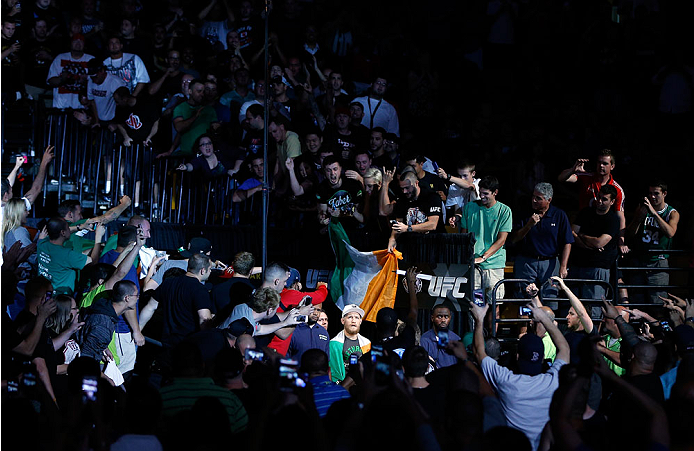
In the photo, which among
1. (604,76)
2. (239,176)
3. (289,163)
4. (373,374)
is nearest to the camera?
(373,374)

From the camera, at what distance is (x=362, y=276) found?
10.3 metres

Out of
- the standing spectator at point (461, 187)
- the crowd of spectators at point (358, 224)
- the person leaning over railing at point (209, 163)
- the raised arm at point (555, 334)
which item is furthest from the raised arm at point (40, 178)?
the raised arm at point (555, 334)

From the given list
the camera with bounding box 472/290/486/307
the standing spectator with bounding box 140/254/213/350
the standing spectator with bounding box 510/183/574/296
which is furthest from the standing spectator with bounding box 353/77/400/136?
the standing spectator with bounding box 140/254/213/350

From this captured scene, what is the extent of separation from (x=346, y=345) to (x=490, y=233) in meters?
2.41

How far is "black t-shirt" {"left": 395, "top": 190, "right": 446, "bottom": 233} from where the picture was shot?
10164 millimetres

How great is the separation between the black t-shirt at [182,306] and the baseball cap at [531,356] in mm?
3576

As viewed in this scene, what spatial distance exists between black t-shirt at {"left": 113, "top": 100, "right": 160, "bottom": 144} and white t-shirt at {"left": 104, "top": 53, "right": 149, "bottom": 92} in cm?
79

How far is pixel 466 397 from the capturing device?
492cm

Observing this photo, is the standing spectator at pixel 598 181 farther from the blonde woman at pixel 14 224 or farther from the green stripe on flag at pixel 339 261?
the blonde woman at pixel 14 224

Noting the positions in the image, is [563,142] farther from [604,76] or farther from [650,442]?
[650,442]

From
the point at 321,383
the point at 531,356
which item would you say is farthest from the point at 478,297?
the point at 321,383

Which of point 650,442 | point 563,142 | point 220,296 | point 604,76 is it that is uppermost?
point 604,76

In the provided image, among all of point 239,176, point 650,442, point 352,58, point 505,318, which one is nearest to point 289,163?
point 239,176

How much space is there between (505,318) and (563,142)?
16.0 ft
